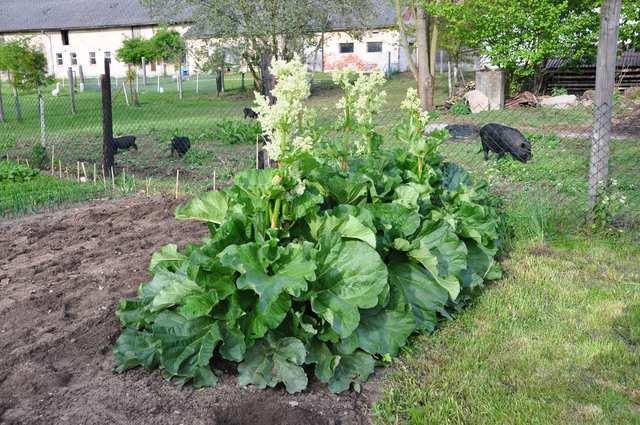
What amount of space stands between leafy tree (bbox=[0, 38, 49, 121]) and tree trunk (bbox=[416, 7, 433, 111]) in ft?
38.1

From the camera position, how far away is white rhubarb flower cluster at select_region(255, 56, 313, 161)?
3.23 meters

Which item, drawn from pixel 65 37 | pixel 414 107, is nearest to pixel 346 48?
pixel 65 37

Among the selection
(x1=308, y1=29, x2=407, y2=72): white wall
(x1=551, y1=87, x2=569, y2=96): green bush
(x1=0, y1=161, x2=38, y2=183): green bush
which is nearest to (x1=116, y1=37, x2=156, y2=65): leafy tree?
(x1=308, y1=29, x2=407, y2=72): white wall

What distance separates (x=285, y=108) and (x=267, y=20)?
16078 mm

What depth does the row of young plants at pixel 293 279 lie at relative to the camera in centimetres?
304

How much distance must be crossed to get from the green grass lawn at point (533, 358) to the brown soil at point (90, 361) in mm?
352

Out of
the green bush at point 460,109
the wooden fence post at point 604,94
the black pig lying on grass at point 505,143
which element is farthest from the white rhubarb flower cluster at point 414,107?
the green bush at point 460,109

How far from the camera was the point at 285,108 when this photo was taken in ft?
10.6

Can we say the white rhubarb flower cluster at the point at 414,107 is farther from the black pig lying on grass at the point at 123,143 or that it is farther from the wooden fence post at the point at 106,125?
the black pig lying on grass at the point at 123,143

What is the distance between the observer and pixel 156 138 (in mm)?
13078

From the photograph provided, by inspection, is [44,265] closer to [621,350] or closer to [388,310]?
[388,310]

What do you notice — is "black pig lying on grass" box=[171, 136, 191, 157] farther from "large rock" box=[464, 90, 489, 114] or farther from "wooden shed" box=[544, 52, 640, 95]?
"wooden shed" box=[544, 52, 640, 95]

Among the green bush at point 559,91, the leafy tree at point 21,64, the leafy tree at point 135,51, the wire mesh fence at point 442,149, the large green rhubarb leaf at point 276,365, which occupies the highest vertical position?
the leafy tree at point 135,51

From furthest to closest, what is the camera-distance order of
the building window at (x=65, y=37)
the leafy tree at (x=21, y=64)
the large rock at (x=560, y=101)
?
the building window at (x=65, y=37), the leafy tree at (x=21, y=64), the large rock at (x=560, y=101)
